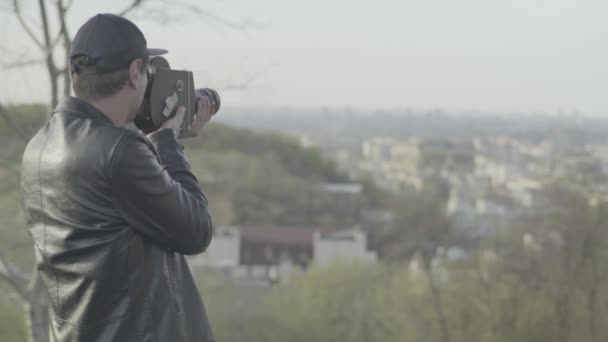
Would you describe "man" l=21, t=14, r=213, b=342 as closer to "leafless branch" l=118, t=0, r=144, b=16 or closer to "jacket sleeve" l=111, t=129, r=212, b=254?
"jacket sleeve" l=111, t=129, r=212, b=254

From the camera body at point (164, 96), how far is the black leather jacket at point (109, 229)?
12 cm

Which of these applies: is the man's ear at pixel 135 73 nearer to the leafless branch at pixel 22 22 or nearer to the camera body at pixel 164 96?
the camera body at pixel 164 96

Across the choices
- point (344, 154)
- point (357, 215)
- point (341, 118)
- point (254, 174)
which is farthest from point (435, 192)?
point (341, 118)

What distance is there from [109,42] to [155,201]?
A: 0.27 metres

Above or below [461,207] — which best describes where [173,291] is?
above

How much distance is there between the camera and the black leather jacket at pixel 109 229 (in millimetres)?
1299

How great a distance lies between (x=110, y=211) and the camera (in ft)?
4.33

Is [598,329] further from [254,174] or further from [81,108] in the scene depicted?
[254,174]

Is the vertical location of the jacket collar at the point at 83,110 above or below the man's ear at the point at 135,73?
below

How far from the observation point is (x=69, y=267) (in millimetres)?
1353

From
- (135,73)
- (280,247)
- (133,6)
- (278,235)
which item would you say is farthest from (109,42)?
(278,235)

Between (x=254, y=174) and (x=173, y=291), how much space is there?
28553 millimetres

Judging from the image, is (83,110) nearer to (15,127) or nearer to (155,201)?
(155,201)

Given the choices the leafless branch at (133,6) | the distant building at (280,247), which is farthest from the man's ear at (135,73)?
the distant building at (280,247)
